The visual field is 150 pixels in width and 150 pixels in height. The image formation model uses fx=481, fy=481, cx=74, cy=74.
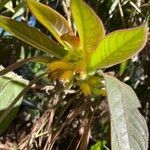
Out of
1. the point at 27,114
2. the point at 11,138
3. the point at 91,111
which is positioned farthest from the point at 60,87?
the point at 27,114

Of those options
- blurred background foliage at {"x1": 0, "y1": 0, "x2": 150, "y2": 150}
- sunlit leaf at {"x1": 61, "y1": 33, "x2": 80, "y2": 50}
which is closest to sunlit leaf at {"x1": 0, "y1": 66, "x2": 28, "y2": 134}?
blurred background foliage at {"x1": 0, "y1": 0, "x2": 150, "y2": 150}

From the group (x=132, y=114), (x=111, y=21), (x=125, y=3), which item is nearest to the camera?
(x=132, y=114)

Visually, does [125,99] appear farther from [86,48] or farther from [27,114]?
[27,114]

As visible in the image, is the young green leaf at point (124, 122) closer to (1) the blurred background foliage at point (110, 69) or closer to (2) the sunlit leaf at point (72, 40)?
(2) the sunlit leaf at point (72, 40)

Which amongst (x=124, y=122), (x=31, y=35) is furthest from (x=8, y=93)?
(x=124, y=122)

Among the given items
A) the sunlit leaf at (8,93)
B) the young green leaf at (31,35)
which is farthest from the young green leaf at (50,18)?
the sunlit leaf at (8,93)

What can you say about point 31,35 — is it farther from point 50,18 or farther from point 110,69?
point 110,69
